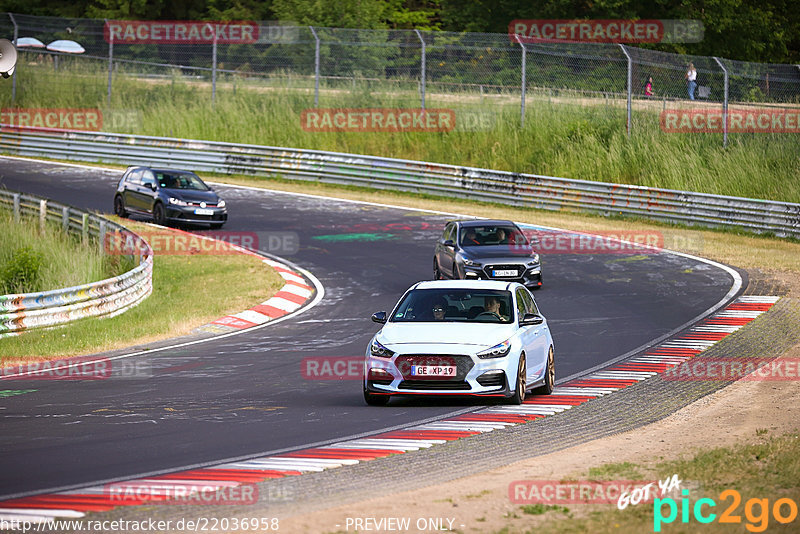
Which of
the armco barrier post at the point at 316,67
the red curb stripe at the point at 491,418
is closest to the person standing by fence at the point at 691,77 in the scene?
the armco barrier post at the point at 316,67

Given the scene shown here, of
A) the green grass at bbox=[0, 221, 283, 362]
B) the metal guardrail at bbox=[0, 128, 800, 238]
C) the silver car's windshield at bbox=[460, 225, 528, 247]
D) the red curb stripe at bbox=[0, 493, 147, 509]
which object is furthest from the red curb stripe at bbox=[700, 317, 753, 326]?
the red curb stripe at bbox=[0, 493, 147, 509]

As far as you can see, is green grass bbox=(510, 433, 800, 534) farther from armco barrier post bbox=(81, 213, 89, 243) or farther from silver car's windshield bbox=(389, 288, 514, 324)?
armco barrier post bbox=(81, 213, 89, 243)

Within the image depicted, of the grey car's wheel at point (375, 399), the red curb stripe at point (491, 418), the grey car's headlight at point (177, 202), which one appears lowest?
the grey car's headlight at point (177, 202)

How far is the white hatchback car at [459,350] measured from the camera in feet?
41.8

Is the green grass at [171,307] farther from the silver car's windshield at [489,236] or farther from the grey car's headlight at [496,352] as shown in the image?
the grey car's headlight at [496,352]

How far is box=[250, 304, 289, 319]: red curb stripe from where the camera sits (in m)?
21.9

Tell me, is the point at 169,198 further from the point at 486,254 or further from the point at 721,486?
the point at 721,486

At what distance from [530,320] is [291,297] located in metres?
10.7

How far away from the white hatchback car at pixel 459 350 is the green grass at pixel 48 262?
11.5 meters

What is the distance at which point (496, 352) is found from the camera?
1275cm

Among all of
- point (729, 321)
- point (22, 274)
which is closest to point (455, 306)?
point (729, 321)

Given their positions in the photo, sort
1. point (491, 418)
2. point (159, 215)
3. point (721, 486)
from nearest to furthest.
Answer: point (721, 486), point (491, 418), point (159, 215)

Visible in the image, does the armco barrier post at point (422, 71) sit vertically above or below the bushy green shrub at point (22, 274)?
above

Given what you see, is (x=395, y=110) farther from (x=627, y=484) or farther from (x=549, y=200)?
(x=627, y=484)
